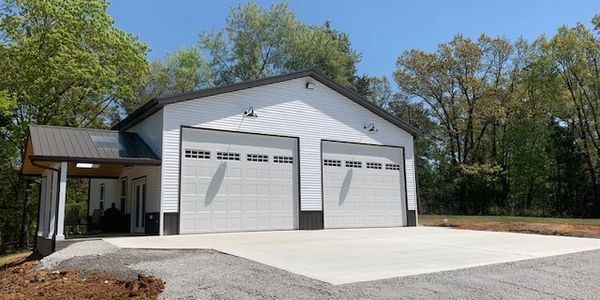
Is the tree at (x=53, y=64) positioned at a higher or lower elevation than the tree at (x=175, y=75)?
lower

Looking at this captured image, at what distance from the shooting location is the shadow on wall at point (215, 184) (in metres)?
14.9

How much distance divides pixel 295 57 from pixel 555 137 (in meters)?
21.6

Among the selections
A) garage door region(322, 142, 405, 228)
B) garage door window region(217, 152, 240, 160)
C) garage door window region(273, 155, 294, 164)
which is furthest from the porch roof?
garage door region(322, 142, 405, 228)

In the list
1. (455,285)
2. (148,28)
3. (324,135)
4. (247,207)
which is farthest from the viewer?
(148,28)

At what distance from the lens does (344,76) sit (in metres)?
39.9

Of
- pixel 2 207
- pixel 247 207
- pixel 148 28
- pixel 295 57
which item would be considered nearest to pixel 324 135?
pixel 247 207

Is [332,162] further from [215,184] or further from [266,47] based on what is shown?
[266,47]

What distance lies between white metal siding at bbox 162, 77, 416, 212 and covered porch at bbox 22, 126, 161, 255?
100cm

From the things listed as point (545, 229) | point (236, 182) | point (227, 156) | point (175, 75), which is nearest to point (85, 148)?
point (227, 156)

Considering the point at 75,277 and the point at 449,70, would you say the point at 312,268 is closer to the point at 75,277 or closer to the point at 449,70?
the point at 75,277

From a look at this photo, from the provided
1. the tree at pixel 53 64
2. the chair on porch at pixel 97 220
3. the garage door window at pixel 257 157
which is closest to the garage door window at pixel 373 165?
the garage door window at pixel 257 157

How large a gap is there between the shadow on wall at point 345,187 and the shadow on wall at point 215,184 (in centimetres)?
460

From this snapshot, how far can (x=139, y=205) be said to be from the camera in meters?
15.9

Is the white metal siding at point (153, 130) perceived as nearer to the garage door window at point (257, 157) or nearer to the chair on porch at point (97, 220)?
the garage door window at point (257, 157)
